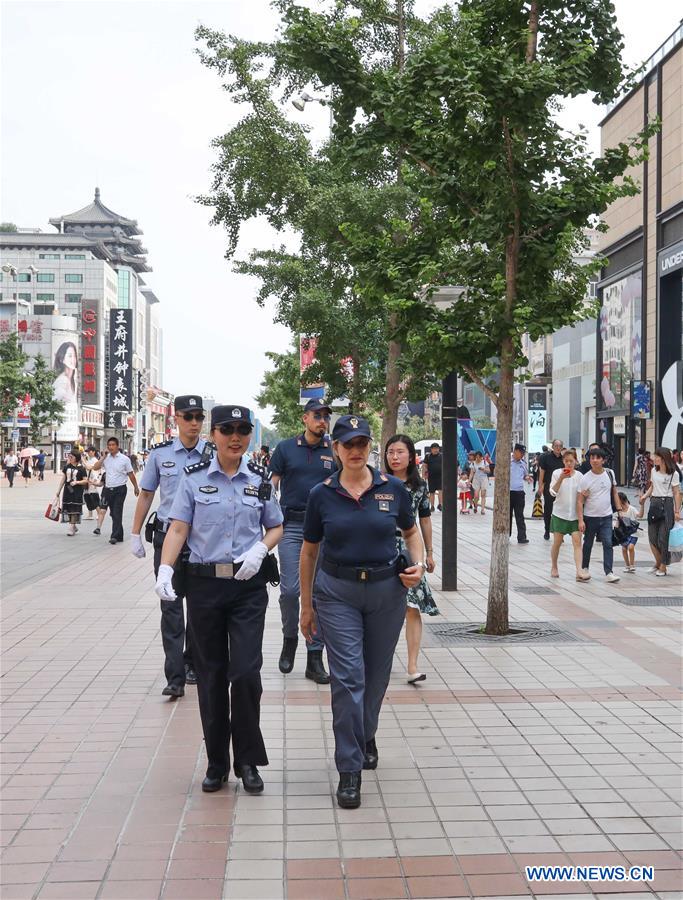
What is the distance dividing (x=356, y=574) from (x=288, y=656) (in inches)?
113

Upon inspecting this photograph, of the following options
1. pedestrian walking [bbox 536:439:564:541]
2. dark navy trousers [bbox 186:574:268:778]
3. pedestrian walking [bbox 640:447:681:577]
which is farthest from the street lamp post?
dark navy trousers [bbox 186:574:268:778]

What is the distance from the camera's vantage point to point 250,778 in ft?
16.6

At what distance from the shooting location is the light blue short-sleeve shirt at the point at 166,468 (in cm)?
708

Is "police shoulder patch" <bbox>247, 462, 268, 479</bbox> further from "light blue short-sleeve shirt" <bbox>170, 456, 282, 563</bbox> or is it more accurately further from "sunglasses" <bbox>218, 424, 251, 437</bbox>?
"sunglasses" <bbox>218, 424, 251, 437</bbox>

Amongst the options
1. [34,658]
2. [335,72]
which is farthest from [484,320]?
[34,658]

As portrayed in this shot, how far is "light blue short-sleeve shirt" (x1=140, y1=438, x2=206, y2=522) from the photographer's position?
708cm

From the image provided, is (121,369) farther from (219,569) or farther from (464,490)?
(219,569)

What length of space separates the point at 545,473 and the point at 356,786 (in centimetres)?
1438

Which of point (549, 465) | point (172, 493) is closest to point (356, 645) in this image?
point (172, 493)

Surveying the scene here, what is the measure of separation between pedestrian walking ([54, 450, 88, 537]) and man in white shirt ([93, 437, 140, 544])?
1709mm

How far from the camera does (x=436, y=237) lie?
31.8 feet

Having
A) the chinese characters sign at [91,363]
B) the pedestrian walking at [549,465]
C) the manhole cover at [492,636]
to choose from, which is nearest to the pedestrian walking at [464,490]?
the pedestrian walking at [549,465]

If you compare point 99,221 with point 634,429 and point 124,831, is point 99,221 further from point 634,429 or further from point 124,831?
point 124,831

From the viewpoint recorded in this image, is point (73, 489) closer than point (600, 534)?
No
